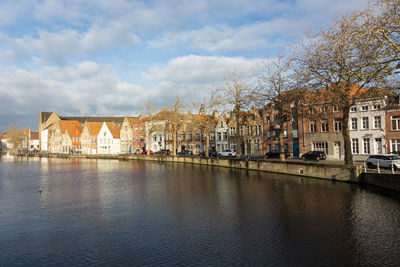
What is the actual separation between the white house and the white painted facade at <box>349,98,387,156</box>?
79.1 m

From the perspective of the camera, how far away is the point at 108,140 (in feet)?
350

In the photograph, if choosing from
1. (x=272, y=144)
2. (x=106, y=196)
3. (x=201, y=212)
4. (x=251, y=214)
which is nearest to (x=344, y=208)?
(x=251, y=214)

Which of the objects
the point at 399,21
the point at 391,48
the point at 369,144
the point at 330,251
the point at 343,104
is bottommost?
the point at 330,251

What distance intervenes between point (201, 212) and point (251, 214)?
11.2 ft

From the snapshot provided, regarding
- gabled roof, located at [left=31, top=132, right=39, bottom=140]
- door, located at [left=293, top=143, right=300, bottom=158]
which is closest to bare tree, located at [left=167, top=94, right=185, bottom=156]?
door, located at [left=293, top=143, right=300, bottom=158]

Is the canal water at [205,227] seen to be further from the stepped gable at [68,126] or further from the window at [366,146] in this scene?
the stepped gable at [68,126]

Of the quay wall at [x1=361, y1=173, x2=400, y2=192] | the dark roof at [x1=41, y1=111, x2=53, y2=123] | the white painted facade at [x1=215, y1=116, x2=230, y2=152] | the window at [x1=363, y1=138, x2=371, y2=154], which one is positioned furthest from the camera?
the dark roof at [x1=41, y1=111, x2=53, y2=123]

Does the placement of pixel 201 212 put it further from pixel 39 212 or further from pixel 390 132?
pixel 390 132

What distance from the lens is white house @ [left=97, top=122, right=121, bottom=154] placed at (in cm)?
10606

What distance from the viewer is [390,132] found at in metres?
43.9

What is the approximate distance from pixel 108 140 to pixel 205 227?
95.8m

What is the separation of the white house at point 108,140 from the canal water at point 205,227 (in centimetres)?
7795

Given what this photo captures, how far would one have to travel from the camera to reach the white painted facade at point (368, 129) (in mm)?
45188

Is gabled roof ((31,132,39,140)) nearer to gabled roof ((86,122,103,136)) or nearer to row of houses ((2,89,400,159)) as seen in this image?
row of houses ((2,89,400,159))
